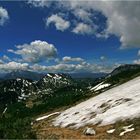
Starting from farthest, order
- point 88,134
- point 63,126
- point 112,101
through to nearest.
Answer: point 112,101 < point 63,126 < point 88,134

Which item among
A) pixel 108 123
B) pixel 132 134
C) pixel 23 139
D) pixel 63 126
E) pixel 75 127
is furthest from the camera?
pixel 63 126

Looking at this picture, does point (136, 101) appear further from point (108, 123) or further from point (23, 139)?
point (23, 139)

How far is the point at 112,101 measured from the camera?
6481 cm

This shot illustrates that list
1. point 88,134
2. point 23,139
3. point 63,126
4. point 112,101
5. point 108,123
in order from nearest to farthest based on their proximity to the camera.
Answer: point 23,139 → point 88,134 → point 108,123 → point 63,126 → point 112,101

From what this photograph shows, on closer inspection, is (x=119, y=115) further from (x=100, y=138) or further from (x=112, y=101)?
(x=112, y=101)

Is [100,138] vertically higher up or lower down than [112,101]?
lower down

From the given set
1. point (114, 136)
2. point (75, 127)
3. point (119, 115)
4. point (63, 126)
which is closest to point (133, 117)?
point (119, 115)

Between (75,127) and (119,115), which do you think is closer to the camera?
(119,115)

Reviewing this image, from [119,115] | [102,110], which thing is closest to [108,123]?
[119,115]

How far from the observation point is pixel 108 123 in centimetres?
4850

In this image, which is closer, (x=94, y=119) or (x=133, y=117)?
(x=133, y=117)

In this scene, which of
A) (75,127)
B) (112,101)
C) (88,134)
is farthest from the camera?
(112,101)

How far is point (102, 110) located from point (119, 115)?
10.1 meters

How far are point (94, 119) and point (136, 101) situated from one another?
26.7ft
